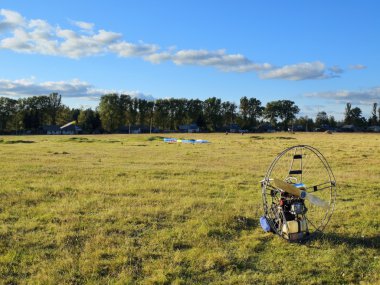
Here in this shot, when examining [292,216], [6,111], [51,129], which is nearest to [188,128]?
[51,129]

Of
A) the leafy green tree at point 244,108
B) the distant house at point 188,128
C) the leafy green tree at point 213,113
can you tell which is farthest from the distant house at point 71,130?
the leafy green tree at point 244,108

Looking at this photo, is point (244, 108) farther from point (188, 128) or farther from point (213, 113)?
point (188, 128)

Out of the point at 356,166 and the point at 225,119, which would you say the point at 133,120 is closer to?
the point at 225,119

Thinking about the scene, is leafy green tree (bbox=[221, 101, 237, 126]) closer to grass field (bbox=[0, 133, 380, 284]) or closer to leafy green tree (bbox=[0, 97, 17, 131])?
leafy green tree (bbox=[0, 97, 17, 131])

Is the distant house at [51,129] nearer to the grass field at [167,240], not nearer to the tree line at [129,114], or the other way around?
the tree line at [129,114]

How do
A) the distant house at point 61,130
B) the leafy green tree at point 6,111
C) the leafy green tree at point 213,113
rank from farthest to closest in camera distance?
the leafy green tree at point 213,113 → the distant house at point 61,130 → the leafy green tree at point 6,111

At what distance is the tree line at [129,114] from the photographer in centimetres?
15838

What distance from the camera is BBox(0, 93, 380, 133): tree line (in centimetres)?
15838

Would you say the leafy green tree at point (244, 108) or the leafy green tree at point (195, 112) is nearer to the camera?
the leafy green tree at point (195, 112)

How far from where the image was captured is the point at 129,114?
551 feet

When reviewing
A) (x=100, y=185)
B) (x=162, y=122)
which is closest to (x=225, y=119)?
(x=162, y=122)

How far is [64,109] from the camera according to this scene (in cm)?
17725

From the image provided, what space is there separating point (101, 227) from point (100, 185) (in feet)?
24.9

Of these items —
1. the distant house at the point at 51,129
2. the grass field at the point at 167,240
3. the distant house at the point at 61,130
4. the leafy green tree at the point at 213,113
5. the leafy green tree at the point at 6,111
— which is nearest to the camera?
the grass field at the point at 167,240
